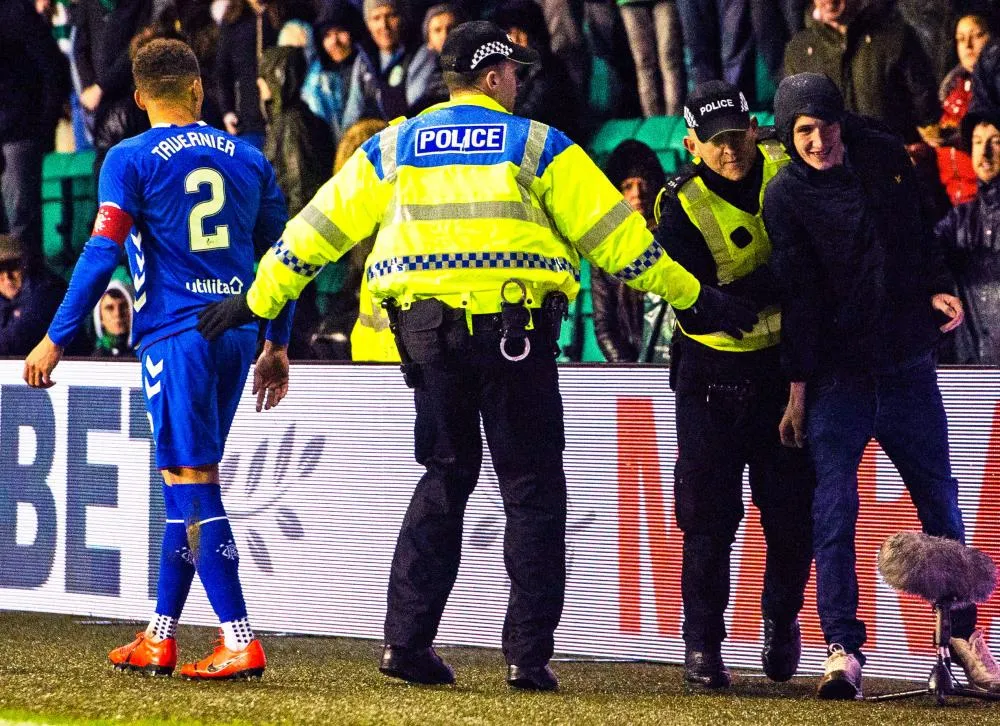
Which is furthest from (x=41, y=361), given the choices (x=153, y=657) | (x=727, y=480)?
(x=727, y=480)

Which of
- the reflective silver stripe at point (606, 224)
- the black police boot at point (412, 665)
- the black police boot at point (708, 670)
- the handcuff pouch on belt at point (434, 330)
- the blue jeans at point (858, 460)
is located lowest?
the black police boot at point (708, 670)

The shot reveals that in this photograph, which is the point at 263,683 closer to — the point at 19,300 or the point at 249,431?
the point at 249,431

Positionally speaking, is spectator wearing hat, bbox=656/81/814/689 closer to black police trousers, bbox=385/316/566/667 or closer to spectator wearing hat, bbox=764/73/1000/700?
spectator wearing hat, bbox=764/73/1000/700

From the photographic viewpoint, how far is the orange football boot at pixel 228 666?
557 cm

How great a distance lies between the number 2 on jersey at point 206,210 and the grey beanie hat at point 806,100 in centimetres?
179

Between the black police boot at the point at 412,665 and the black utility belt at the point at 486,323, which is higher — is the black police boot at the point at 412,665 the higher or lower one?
the lower one

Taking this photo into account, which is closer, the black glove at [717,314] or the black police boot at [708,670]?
the black glove at [717,314]

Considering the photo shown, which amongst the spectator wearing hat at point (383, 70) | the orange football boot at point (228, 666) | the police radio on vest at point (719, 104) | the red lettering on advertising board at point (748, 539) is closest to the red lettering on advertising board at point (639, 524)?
the red lettering on advertising board at point (748, 539)

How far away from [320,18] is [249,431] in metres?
3.71

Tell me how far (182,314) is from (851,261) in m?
2.10

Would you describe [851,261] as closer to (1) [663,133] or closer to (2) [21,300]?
(1) [663,133]

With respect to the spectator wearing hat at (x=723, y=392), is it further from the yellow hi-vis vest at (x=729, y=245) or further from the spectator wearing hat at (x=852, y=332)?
the spectator wearing hat at (x=852, y=332)

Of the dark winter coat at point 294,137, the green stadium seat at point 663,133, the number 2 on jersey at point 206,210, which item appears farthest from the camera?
the dark winter coat at point 294,137

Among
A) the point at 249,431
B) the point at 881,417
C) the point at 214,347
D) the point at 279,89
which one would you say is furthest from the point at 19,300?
the point at 881,417
